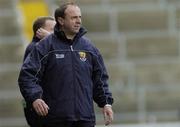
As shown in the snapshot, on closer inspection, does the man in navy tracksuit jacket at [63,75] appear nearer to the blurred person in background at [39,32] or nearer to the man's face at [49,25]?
the blurred person in background at [39,32]

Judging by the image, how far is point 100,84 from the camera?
7133 millimetres

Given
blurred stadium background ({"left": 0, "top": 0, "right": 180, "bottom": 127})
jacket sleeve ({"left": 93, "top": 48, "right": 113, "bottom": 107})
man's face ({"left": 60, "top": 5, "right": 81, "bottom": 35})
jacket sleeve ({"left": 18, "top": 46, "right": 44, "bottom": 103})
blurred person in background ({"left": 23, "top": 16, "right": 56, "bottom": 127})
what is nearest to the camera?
jacket sleeve ({"left": 18, "top": 46, "right": 44, "bottom": 103})

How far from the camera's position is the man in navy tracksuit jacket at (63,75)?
6852mm

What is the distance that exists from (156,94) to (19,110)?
74.4 inches

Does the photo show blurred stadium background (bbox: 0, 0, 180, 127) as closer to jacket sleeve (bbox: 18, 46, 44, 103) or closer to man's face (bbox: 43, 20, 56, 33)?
man's face (bbox: 43, 20, 56, 33)

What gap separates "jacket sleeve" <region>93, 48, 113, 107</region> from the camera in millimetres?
7098

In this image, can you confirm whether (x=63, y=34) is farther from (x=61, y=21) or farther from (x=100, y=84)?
(x=100, y=84)

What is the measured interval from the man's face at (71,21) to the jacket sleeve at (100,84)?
1.00 ft

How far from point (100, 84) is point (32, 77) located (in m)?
0.61

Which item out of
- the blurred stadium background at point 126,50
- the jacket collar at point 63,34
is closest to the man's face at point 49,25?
the jacket collar at point 63,34

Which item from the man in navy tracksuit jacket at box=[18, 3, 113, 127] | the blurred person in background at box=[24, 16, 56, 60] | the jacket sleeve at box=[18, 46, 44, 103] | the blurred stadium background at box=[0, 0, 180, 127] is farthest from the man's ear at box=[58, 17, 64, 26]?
the blurred stadium background at box=[0, 0, 180, 127]

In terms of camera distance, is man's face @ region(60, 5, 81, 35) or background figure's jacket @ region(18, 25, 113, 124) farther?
man's face @ region(60, 5, 81, 35)

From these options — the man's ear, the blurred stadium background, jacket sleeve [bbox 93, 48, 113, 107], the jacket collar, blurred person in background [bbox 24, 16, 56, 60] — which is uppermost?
the man's ear

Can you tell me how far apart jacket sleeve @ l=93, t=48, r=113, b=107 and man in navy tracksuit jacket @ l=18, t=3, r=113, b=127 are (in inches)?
3.0
